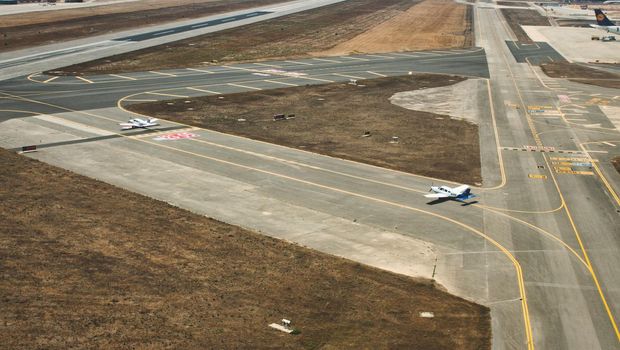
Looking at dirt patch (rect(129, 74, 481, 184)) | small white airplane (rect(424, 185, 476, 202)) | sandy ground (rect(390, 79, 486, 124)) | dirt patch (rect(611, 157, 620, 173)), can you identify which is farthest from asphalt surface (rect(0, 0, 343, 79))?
dirt patch (rect(611, 157, 620, 173))

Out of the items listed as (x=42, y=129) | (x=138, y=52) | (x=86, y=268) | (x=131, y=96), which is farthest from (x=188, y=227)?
(x=138, y=52)

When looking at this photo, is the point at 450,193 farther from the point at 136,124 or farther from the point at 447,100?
the point at 447,100

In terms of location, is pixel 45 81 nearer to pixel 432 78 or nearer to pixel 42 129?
→ pixel 42 129

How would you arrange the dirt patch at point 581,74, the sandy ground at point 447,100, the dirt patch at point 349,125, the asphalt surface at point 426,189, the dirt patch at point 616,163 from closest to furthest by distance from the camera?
the asphalt surface at point 426,189 → the dirt patch at point 616,163 → the dirt patch at point 349,125 → the sandy ground at point 447,100 → the dirt patch at point 581,74

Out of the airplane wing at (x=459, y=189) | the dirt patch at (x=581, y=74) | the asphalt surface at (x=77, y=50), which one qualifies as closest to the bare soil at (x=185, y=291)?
the airplane wing at (x=459, y=189)

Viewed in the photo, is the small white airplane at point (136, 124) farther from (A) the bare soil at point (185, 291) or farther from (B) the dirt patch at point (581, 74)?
(B) the dirt patch at point (581, 74)

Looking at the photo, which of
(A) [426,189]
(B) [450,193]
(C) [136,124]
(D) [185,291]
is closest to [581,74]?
(A) [426,189]
